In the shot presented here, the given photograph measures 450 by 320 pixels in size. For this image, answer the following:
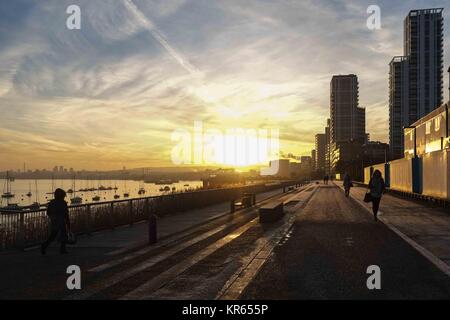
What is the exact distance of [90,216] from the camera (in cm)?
1670

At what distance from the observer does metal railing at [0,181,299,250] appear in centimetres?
1329

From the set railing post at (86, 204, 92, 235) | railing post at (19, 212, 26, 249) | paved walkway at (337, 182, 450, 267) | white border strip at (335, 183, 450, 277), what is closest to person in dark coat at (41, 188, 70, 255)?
railing post at (19, 212, 26, 249)

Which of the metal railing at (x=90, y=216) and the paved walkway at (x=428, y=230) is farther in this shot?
the metal railing at (x=90, y=216)

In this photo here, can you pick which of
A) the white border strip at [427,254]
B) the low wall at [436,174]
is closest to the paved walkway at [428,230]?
the white border strip at [427,254]

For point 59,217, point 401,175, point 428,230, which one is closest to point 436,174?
point 428,230

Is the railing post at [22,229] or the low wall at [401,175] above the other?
the low wall at [401,175]

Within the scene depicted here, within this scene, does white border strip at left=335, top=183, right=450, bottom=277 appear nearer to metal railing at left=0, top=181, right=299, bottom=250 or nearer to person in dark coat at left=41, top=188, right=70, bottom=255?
person in dark coat at left=41, top=188, right=70, bottom=255

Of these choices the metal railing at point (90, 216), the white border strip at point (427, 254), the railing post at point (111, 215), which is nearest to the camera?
the white border strip at point (427, 254)

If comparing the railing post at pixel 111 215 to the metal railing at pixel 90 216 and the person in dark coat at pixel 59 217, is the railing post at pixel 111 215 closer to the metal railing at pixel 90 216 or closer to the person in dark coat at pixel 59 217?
the metal railing at pixel 90 216

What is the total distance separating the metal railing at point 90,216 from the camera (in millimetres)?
13289

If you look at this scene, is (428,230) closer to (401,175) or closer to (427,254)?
(427,254)

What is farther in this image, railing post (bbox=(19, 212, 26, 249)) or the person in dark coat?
railing post (bbox=(19, 212, 26, 249))
